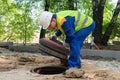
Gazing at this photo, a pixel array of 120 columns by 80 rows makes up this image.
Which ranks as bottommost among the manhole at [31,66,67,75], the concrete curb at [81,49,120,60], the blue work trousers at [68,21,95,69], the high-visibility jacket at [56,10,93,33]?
Answer: the concrete curb at [81,49,120,60]

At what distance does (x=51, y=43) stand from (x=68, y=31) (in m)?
0.44

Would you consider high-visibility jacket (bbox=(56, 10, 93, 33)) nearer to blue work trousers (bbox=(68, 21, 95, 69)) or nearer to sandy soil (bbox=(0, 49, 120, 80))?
blue work trousers (bbox=(68, 21, 95, 69))

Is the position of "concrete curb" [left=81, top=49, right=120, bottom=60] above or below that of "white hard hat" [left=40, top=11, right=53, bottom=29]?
below

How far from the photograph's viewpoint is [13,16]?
17453 mm

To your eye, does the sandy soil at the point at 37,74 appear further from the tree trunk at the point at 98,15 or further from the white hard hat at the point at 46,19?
the tree trunk at the point at 98,15

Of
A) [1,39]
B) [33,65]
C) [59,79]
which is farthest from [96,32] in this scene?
[59,79]

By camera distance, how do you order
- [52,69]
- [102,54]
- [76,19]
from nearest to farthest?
[76,19], [52,69], [102,54]

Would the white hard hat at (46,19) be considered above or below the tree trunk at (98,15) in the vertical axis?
above

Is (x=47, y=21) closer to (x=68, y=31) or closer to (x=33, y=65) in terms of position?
(x=68, y=31)

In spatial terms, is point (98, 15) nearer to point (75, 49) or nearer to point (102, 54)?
point (102, 54)

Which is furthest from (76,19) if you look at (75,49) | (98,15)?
(98,15)

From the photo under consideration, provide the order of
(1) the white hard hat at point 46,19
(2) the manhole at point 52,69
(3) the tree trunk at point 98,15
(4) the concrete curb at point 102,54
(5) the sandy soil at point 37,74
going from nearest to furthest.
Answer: (5) the sandy soil at point 37,74, (1) the white hard hat at point 46,19, (2) the manhole at point 52,69, (4) the concrete curb at point 102,54, (3) the tree trunk at point 98,15

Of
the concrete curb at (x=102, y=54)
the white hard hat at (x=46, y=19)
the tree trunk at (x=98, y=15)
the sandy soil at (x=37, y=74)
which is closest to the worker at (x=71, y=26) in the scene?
the white hard hat at (x=46, y=19)

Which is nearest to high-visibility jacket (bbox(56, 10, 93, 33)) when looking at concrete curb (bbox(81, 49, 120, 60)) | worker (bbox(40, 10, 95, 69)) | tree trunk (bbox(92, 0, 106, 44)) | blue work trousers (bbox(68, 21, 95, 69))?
worker (bbox(40, 10, 95, 69))
